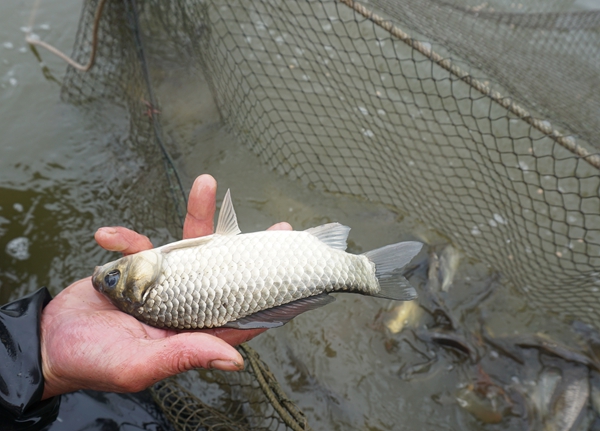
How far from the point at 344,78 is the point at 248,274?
3786 mm

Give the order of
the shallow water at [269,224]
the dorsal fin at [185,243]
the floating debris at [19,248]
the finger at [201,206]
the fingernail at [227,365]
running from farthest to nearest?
1. the floating debris at [19,248]
2. the shallow water at [269,224]
3. the finger at [201,206]
4. the dorsal fin at [185,243]
5. the fingernail at [227,365]

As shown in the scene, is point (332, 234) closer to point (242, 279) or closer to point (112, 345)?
point (242, 279)

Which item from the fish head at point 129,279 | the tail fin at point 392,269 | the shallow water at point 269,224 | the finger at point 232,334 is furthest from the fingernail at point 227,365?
the shallow water at point 269,224

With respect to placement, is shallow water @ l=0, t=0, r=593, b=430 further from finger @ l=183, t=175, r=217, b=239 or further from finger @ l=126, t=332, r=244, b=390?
finger @ l=126, t=332, r=244, b=390

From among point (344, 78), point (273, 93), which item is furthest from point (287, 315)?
point (344, 78)

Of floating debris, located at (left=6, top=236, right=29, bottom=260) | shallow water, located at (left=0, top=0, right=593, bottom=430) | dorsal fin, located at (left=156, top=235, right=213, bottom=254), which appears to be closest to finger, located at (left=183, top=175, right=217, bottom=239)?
dorsal fin, located at (left=156, top=235, right=213, bottom=254)

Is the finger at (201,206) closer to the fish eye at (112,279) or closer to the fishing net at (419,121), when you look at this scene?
the fish eye at (112,279)

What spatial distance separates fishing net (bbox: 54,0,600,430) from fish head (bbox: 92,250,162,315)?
1.32m

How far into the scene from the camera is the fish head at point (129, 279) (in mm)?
2211

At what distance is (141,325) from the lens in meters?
2.29

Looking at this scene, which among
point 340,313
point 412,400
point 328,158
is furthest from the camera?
point 328,158

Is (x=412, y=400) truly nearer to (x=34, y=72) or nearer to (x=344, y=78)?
(x=344, y=78)

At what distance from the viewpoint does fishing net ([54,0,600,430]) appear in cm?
392

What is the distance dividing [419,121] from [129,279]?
4.00m
